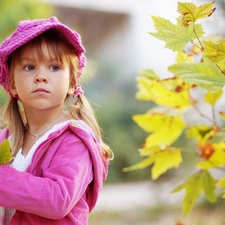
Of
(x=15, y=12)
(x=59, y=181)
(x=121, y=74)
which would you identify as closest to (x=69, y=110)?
(x=59, y=181)

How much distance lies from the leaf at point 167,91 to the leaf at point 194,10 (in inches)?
19.4

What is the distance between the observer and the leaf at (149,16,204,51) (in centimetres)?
100

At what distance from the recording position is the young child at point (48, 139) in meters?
1.12

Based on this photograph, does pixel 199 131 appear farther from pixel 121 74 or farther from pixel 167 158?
pixel 121 74

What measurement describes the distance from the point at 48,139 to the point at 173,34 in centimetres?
34

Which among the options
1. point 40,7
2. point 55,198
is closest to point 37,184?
point 55,198

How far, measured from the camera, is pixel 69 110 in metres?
1.30

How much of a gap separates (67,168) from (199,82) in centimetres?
32

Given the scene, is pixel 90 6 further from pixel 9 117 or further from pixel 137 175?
pixel 9 117

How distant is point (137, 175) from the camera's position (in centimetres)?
752

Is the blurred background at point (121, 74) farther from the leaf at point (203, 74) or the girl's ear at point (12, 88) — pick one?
the leaf at point (203, 74)

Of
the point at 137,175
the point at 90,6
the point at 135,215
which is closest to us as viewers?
the point at 135,215

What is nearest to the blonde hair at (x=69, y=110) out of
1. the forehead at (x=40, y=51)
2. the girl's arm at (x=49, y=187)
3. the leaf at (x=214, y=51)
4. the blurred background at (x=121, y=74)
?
the forehead at (x=40, y=51)

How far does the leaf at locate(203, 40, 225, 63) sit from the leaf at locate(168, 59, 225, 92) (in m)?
0.01
